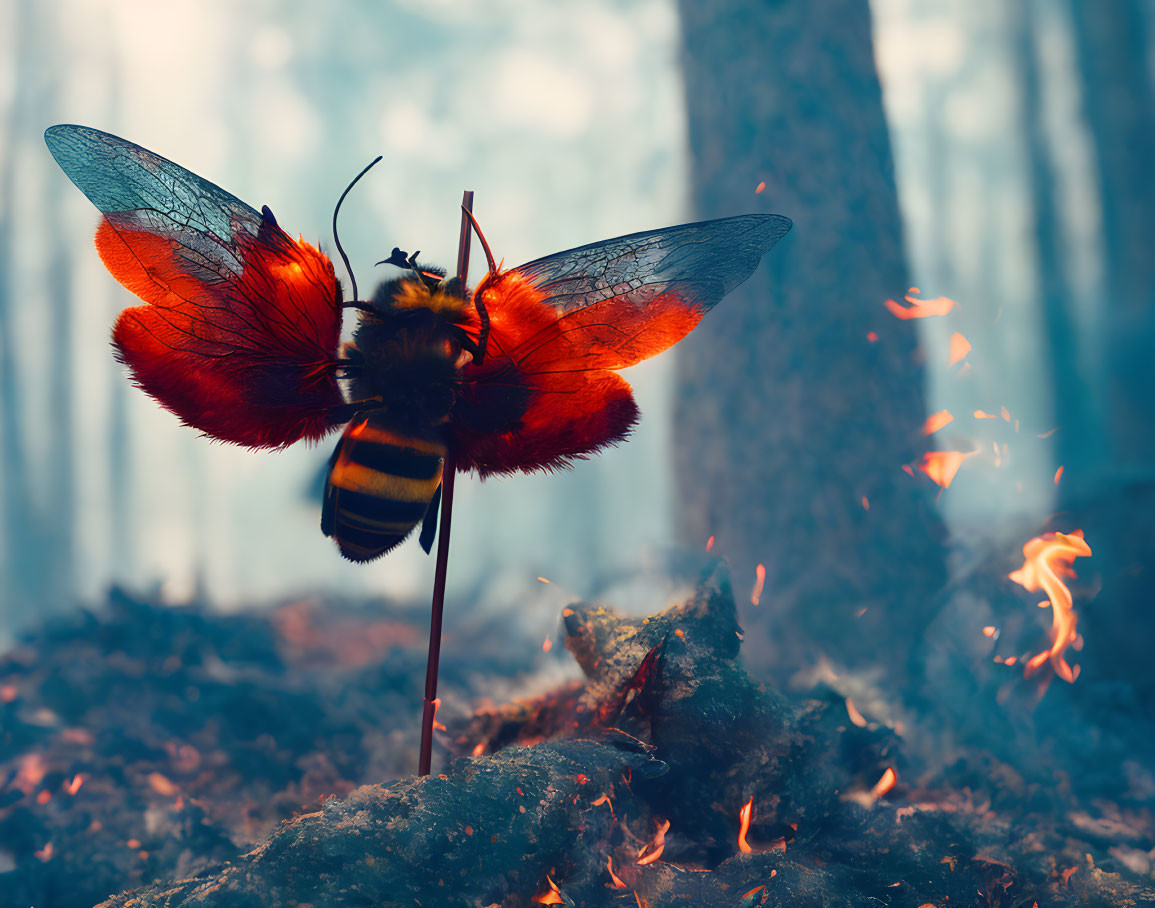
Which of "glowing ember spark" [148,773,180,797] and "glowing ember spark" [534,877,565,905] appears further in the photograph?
"glowing ember spark" [148,773,180,797]

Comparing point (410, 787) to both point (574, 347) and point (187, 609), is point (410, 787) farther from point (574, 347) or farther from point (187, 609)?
point (187, 609)

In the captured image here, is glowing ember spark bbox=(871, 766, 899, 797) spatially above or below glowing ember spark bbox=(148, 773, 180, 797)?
above

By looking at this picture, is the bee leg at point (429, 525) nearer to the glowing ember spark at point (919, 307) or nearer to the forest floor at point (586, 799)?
the forest floor at point (586, 799)

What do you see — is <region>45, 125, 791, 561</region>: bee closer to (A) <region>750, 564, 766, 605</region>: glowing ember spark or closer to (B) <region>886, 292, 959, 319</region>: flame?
(A) <region>750, 564, 766, 605</region>: glowing ember spark

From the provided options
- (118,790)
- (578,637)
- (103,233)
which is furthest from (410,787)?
(118,790)

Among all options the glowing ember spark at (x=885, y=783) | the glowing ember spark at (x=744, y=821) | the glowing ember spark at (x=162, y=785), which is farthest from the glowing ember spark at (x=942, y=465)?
the glowing ember spark at (x=162, y=785)

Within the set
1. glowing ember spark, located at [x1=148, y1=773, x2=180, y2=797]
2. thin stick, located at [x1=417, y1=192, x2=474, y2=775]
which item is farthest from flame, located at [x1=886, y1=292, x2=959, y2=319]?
glowing ember spark, located at [x1=148, y1=773, x2=180, y2=797]

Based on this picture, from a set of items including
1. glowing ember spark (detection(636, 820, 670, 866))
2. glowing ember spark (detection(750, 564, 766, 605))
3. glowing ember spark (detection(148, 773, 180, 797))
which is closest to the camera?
glowing ember spark (detection(636, 820, 670, 866))

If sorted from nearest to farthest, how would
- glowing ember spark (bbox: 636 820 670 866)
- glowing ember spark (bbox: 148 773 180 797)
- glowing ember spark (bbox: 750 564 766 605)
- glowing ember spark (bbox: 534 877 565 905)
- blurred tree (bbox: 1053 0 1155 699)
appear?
glowing ember spark (bbox: 534 877 565 905), glowing ember spark (bbox: 636 820 670 866), glowing ember spark (bbox: 148 773 180 797), glowing ember spark (bbox: 750 564 766 605), blurred tree (bbox: 1053 0 1155 699)
